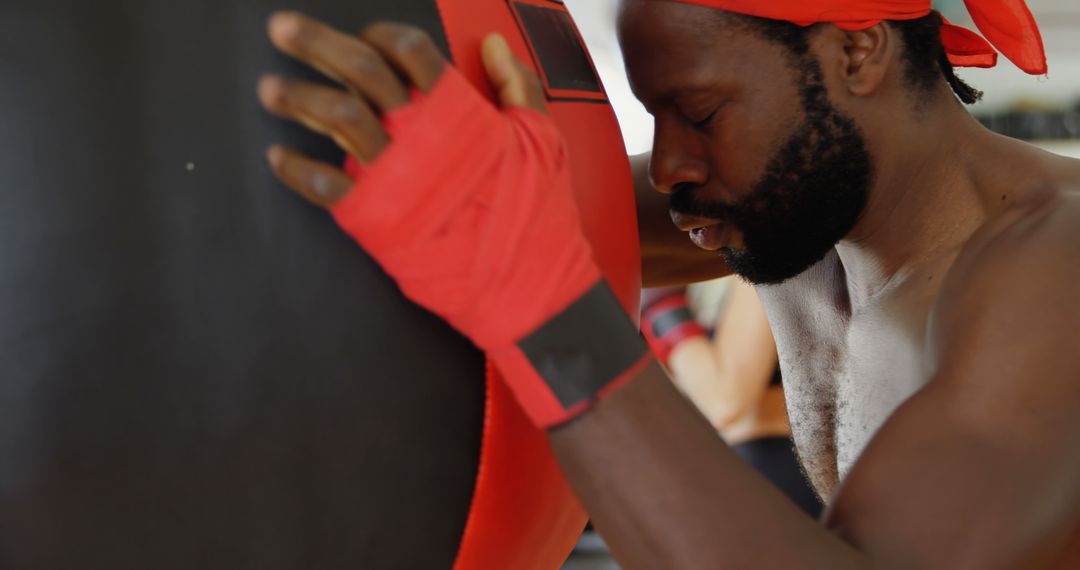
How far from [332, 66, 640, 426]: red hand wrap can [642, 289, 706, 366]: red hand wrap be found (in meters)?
1.93

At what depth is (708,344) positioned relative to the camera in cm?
263

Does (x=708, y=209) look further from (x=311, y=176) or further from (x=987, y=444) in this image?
(x=311, y=176)

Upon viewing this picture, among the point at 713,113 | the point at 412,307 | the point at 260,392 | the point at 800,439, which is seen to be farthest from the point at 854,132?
the point at 260,392

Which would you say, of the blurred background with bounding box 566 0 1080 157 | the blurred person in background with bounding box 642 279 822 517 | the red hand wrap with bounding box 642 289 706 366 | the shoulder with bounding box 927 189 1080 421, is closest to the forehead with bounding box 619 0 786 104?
the shoulder with bounding box 927 189 1080 421

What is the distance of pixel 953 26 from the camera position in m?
1.31

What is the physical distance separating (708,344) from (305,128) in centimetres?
202

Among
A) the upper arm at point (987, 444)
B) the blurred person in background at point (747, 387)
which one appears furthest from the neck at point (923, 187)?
the blurred person in background at point (747, 387)

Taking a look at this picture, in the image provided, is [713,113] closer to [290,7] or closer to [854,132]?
[854,132]

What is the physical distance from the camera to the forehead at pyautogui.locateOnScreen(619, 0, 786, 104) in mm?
1080

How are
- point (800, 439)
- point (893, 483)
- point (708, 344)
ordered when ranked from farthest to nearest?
point (708, 344), point (800, 439), point (893, 483)

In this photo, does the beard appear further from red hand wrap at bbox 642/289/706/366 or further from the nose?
red hand wrap at bbox 642/289/706/366

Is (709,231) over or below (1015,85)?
over

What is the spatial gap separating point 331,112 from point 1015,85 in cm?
711

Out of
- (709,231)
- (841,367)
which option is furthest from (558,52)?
(841,367)
